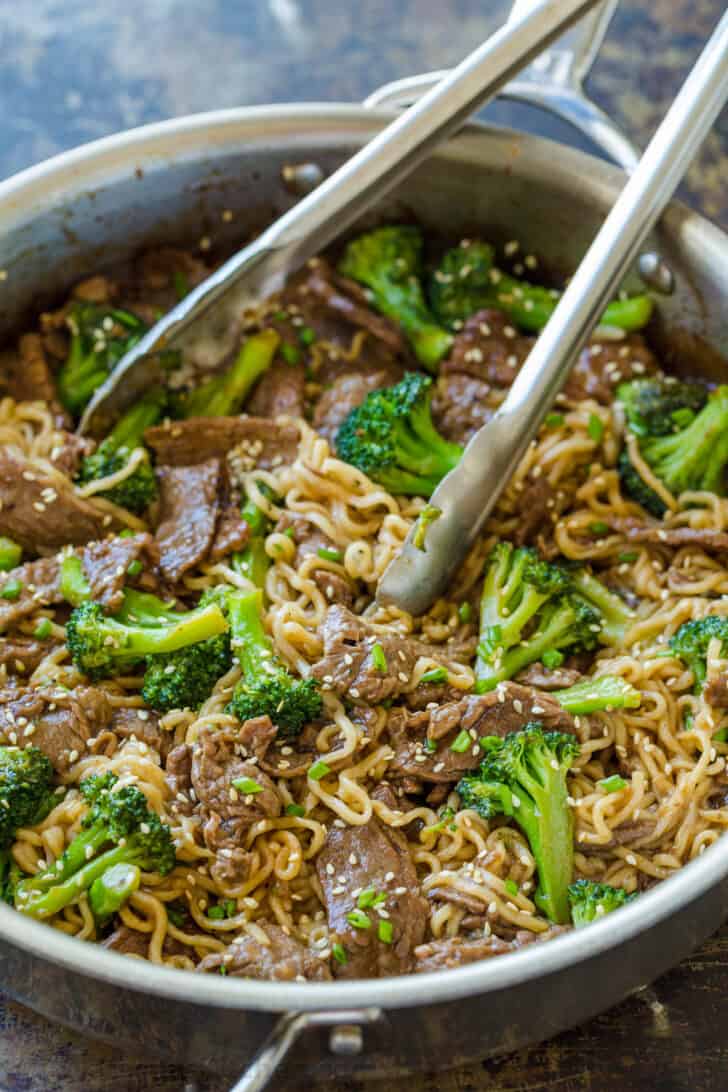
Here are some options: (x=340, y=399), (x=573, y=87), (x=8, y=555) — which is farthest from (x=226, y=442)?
(x=573, y=87)

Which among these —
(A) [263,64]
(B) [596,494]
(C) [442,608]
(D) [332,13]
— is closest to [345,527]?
(C) [442,608]

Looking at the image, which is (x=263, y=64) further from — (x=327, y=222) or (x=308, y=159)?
(x=327, y=222)

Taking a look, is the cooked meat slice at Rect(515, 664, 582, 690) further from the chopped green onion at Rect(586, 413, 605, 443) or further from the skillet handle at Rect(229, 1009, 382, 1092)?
the skillet handle at Rect(229, 1009, 382, 1092)

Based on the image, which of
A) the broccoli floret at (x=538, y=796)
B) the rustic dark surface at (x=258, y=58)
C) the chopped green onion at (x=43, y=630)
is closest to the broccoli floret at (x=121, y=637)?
the chopped green onion at (x=43, y=630)

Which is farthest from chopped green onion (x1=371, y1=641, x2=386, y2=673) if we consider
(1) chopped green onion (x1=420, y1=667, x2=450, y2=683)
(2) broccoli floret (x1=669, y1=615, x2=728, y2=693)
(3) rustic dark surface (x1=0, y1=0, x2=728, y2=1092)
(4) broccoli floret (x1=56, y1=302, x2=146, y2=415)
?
(3) rustic dark surface (x1=0, y1=0, x2=728, y2=1092)

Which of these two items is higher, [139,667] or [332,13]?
[332,13]

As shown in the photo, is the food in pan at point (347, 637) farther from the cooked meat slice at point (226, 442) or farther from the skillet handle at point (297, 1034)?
the skillet handle at point (297, 1034)

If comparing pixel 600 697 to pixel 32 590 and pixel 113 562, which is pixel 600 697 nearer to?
pixel 113 562
